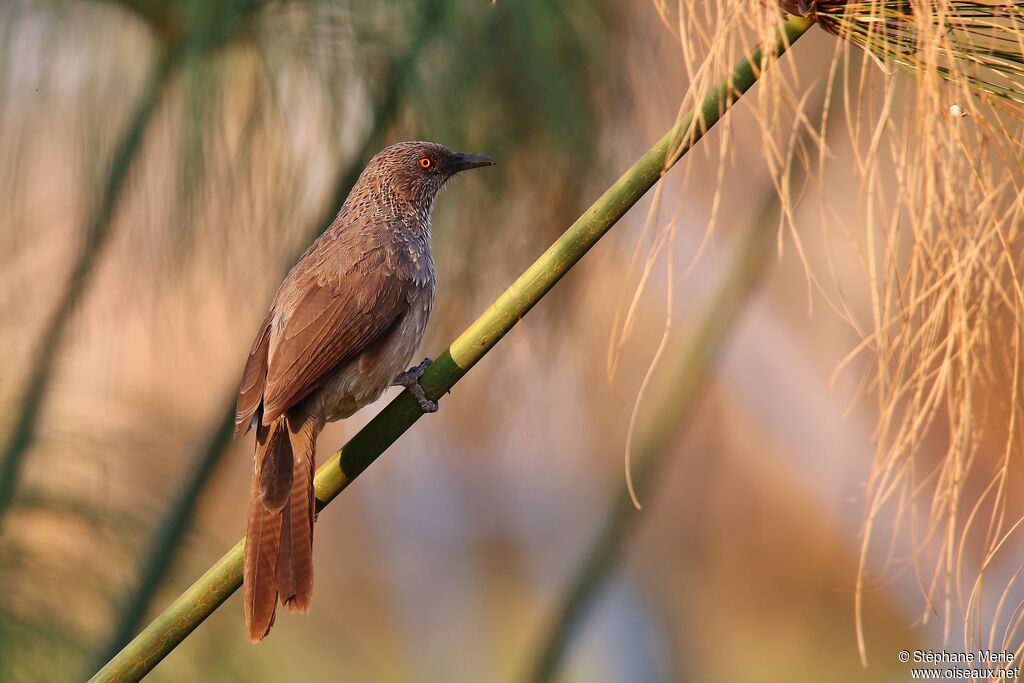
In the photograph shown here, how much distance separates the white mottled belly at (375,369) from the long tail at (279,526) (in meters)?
0.17

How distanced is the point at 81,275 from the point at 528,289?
212 centimetres

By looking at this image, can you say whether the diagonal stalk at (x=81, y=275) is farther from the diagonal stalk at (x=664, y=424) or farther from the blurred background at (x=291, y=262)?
the diagonal stalk at (x=664, y=424)

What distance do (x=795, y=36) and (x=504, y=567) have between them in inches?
167

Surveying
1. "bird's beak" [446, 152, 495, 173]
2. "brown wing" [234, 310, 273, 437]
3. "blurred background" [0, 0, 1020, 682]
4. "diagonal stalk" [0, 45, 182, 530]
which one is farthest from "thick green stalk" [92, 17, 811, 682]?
"diagonal stalk" [0, 45, 182, 530]

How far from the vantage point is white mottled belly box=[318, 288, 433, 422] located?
110 inches

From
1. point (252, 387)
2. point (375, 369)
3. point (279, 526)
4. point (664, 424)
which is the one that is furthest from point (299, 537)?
point (664, 424)

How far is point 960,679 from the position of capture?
153 inches

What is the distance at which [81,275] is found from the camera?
3.43 metres

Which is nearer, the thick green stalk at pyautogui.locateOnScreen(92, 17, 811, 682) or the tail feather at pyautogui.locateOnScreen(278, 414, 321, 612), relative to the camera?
the thick green stalk at pyautogui.locateOnScreen(92, 17, 811, 682)

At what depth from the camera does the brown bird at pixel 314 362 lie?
2.32 meters

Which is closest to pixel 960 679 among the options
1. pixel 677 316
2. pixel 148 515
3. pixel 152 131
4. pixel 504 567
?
pixel 677 316

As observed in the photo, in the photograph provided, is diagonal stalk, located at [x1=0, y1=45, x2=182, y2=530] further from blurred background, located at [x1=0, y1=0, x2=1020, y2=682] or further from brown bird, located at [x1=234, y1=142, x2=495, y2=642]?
brown bird, located at [x1=234, y1=142, x2=495, y2=642]

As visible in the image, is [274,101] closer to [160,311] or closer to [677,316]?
[160,311]

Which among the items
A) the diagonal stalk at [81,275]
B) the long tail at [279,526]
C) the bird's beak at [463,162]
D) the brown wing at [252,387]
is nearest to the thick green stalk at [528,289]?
the long tail at [279,526]
